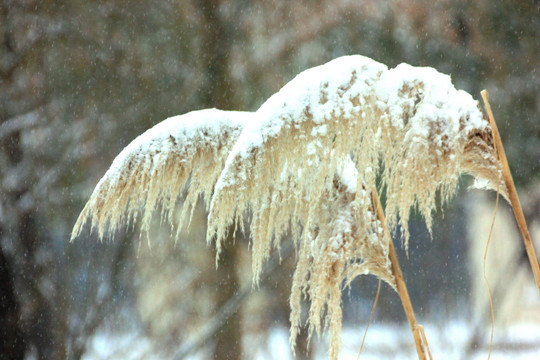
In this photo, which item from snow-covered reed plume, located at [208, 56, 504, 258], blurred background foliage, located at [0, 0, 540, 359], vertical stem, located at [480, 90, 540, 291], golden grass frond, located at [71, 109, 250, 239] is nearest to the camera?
snow-covered reed plume, located at [208, 56, 504, 258]

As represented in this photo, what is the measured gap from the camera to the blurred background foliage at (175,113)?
10.1 ft

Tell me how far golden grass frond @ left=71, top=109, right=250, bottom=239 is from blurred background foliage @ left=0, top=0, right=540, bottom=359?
6.25ft

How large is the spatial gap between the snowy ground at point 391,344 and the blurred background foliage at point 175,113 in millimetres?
43

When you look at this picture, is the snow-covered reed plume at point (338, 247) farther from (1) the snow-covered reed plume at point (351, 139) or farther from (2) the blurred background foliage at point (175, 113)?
(2) the blurred background foliage at point (175, 113)

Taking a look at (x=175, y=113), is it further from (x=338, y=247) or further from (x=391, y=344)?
(x=338, y=247)

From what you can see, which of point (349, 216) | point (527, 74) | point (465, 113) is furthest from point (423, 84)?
point (527, 74)

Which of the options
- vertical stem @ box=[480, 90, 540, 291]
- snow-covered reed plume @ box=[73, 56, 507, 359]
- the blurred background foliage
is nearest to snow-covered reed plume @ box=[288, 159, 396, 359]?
snow-covered reed plume @ box=[73, 56, 507, 359]

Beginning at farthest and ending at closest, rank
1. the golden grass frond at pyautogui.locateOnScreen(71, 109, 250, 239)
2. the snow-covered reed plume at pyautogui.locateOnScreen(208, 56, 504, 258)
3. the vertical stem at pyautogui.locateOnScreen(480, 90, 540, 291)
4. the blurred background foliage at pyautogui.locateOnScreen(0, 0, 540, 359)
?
the blurred background foliage at pyautogui.locateOnScreen(0, 0, 540, 359) < the golden grass frond at pyautogui.locateOnScreen(71, 109, 250, 239) < the vertical stem at pyautogui.locateOnScreen(480, 90, 540, 291) < the snow-covered reed plume at pyautogui.locateOnScreen(208, 56, 504, 258)

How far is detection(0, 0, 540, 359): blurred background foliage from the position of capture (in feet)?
10.1

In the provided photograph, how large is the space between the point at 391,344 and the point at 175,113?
1.62 m

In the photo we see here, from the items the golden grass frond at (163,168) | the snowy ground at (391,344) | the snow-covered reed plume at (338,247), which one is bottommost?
the snowy ground at (391,344)

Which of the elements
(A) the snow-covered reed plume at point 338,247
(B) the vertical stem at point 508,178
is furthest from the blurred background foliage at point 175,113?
(B) the vertical stem at point 508,178

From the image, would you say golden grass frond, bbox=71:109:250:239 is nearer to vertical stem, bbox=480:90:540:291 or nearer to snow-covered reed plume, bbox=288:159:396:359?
snow-covered reed plume, bbox=288:159:396:359

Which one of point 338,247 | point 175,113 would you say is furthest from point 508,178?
point 175,113
